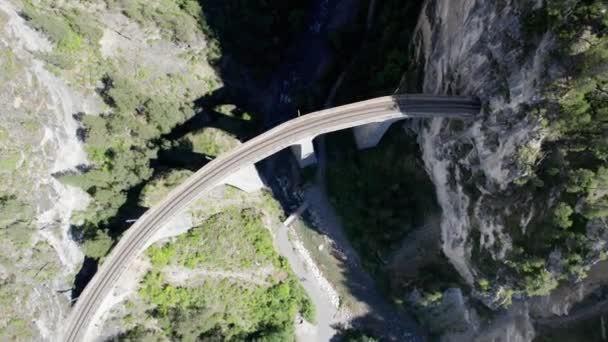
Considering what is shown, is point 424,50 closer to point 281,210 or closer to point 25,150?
point 281,210

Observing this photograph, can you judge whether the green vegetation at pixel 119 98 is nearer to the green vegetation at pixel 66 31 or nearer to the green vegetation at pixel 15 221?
the green vegetation at pixel 66 31

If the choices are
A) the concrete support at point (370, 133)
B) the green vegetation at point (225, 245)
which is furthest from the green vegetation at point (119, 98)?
the concrete support at point (370, 133)

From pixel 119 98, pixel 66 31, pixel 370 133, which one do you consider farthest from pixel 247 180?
pixel 66 31

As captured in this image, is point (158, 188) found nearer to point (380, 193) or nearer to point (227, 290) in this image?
point (227, 290)

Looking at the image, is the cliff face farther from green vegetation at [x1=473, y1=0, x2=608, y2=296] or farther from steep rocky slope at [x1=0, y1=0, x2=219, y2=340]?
steep rocky slope at [x1=0, y1=0, x2=219, y2=340]

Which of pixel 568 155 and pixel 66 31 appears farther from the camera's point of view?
pixel 66 31

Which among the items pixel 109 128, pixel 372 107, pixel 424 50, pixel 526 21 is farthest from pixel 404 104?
pixel 109 128
